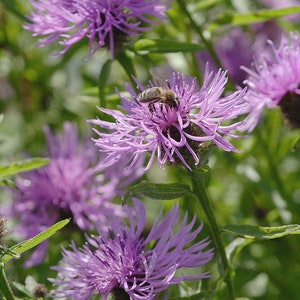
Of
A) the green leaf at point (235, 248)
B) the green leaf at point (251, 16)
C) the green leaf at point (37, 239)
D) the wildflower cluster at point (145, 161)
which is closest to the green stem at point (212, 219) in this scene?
the wildflower cluster at point (145, 161)

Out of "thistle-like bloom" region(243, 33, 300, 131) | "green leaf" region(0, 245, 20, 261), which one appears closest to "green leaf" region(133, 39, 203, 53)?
"thistle-like bloom" region(243, 33, 300, 131)

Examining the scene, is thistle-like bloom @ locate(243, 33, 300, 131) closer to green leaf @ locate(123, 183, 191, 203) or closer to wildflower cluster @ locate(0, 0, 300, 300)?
wildflower cluster @ locate(0, 0, 300, 300)

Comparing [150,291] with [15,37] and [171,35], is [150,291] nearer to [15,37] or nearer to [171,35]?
[171,35]

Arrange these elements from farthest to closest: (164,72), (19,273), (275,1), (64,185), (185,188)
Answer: (275,1)
(164,72)
(64,185)
(19,273)
(185,188)

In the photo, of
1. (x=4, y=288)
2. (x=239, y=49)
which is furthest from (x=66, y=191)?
(x=239, y=49)

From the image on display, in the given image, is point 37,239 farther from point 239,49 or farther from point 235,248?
point 239,49

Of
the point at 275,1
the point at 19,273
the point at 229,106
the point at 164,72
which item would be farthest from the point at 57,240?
the point at 275,1
